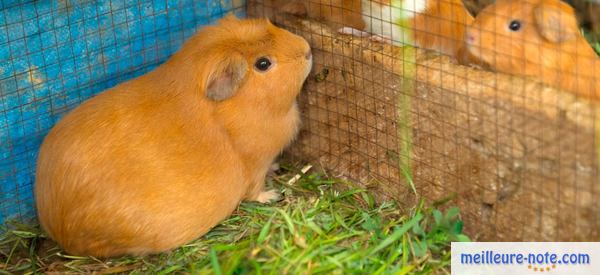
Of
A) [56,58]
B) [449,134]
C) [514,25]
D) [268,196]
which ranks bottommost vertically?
[268,196]

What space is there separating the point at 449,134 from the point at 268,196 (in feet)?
3.15

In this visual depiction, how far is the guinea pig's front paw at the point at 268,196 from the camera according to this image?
409 cm

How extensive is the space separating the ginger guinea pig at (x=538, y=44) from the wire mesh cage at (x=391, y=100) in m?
0.03

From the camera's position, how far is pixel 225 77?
3.69m

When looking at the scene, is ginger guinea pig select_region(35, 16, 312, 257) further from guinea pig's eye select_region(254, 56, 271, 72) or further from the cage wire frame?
the cage wire frame

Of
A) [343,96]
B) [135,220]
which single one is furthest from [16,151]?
[343,96]

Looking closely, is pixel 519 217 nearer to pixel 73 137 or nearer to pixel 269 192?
pixel 269 192

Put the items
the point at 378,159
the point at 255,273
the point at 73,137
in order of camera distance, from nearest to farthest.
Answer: the point at 255,273 → the point at 73,137 → the point at 378,159

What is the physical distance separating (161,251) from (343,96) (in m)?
1.09

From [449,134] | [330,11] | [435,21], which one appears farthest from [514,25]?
[330,11]

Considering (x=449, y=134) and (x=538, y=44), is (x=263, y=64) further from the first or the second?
(x=538, y=44)

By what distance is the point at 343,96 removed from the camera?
160 inches

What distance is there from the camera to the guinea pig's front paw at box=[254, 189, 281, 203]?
409 centimetres

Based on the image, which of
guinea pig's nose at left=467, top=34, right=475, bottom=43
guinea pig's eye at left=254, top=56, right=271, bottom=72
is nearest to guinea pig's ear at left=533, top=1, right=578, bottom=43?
guinea pig's nose at left=467, top=34, right=475, bottom=43
